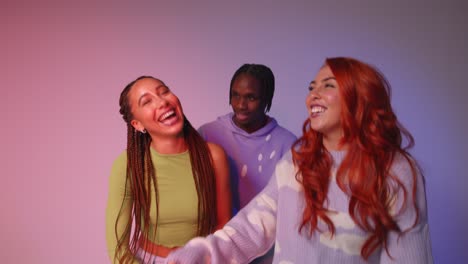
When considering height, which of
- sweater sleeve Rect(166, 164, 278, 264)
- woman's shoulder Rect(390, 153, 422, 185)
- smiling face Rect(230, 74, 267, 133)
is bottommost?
sweater sleeve Rect(166, 164, 278, 264)

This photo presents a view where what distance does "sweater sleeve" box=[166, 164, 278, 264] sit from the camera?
165 cm

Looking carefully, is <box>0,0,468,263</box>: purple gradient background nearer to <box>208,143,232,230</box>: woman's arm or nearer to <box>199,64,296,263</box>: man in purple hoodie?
<box>199,64,296,263</box>: man in purple hoodie

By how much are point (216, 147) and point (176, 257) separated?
58cm

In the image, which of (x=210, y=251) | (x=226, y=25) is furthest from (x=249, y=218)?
(x=226, y=25)

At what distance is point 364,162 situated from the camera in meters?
1.52

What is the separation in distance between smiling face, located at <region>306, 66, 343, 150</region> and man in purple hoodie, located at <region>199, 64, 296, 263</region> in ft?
1.75

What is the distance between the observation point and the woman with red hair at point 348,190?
1477 mm

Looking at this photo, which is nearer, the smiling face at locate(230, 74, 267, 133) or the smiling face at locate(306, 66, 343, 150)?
the smiling face at locate(306, 66, 343, 150)

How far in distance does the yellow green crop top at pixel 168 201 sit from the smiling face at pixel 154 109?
0.39 feet

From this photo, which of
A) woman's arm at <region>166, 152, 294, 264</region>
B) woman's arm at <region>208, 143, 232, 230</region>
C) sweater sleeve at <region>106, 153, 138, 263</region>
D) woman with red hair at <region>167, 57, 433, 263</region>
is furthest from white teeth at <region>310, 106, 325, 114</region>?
sweater sleeve at <region>106, 153, 138, 263</region>

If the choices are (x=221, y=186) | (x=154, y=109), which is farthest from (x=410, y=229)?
(x=154, y=109)

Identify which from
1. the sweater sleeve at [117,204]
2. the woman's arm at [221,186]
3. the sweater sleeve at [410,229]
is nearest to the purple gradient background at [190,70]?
the woman's arm at [221,186]

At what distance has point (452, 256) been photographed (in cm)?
262

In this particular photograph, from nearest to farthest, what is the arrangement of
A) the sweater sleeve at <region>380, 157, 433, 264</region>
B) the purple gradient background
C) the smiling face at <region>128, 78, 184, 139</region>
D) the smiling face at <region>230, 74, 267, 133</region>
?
1. the sweater sleeve at <region>380, 157, 433, 264</region>
2. the smiling face at <region>128, 78, 184, 139</region>
3. the smiling face at <region>230, 74, 267, 133</region>
4. the purple gradient background
